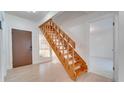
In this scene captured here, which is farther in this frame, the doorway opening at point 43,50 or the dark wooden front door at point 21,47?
the doorway opening at point 43,50

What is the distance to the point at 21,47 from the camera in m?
2.48

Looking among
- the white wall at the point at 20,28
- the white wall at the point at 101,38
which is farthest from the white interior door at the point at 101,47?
the white wall at the point at 20,28

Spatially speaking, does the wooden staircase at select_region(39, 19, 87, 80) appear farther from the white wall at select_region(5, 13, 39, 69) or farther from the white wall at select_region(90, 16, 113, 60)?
the white wall at select_region(5, 13, 39, 69)

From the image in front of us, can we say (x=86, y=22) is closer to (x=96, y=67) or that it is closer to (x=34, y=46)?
(x=96, y=67)

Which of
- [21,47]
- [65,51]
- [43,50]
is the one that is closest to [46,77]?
[65,51]

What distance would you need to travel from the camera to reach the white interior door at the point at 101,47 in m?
1.93

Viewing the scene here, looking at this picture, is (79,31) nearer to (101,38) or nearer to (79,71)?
(101,38)

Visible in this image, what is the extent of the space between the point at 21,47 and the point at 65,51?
138 cm

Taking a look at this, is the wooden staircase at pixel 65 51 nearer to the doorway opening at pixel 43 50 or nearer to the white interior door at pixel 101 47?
the white interior door at pixel 101 47

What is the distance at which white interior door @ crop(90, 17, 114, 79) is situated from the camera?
1.93 m

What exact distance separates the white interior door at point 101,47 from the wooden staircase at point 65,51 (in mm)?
362
